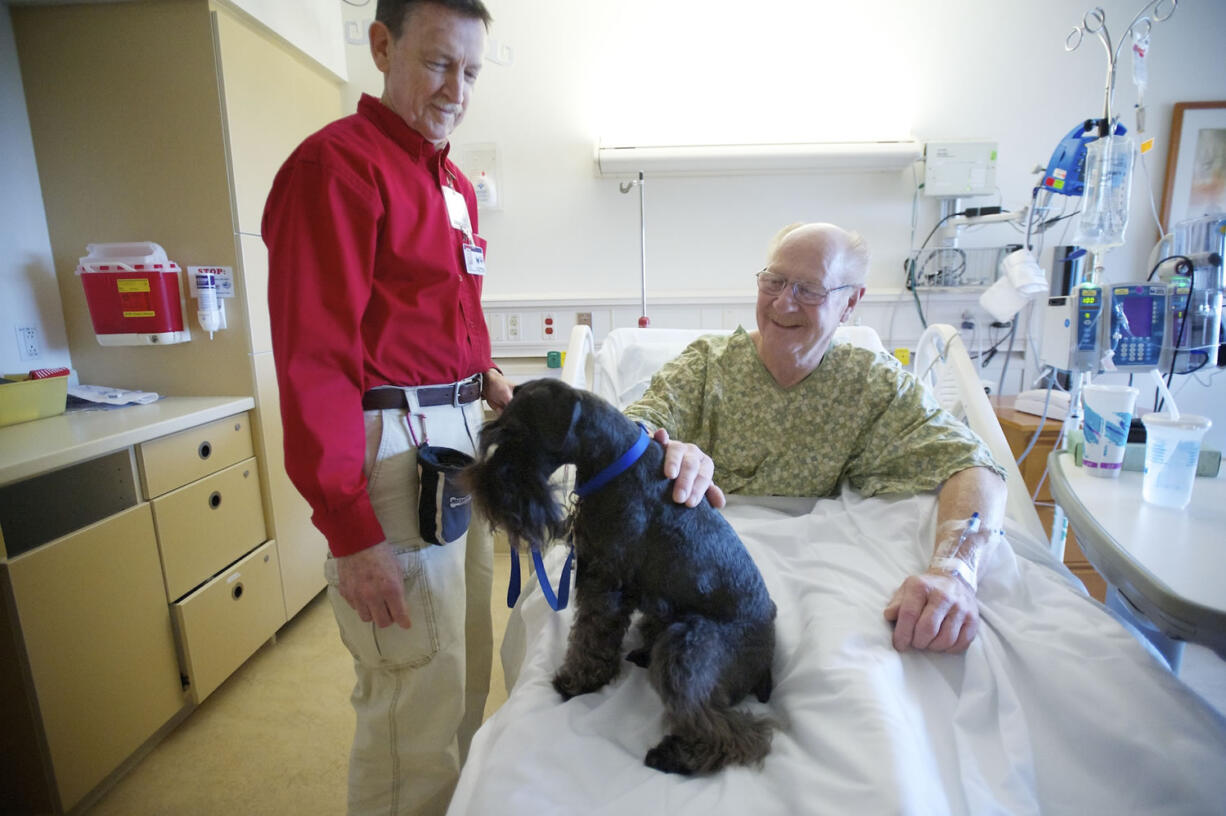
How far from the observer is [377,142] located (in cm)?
104

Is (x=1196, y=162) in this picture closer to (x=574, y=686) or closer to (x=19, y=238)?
(x=574, y=686)

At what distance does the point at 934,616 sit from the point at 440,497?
2.82 feet

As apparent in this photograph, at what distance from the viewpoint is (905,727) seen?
772 millimetres

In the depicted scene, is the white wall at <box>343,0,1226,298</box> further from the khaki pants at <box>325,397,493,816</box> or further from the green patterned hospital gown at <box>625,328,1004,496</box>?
the khaki pants at <box>325,397,493,816</box>

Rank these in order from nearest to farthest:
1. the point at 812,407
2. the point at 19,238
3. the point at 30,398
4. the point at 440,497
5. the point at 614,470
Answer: the point at 614,470
the point at 440,497
the point at 812,407
the point at 30,398
the point at 19,238

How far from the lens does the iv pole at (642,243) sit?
2.66 meters

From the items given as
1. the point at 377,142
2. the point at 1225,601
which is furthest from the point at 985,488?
the point at 377,142

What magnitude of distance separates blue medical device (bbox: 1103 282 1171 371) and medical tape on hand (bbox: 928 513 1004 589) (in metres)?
0.79

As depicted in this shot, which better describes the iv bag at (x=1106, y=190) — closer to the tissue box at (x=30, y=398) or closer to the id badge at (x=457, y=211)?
the id badge at (x=457, y=211)

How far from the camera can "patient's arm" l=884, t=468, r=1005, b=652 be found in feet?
3.17

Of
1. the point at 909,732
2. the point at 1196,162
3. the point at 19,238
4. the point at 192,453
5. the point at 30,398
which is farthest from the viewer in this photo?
the point at 1196,162

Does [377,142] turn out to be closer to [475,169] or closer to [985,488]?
[985,488]

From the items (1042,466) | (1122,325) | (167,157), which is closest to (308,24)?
(167,157)

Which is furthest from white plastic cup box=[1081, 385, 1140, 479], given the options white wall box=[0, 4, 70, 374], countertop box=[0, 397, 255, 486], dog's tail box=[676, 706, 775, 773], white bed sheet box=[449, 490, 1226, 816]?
white wall box=[0, 4, 70, 374]
